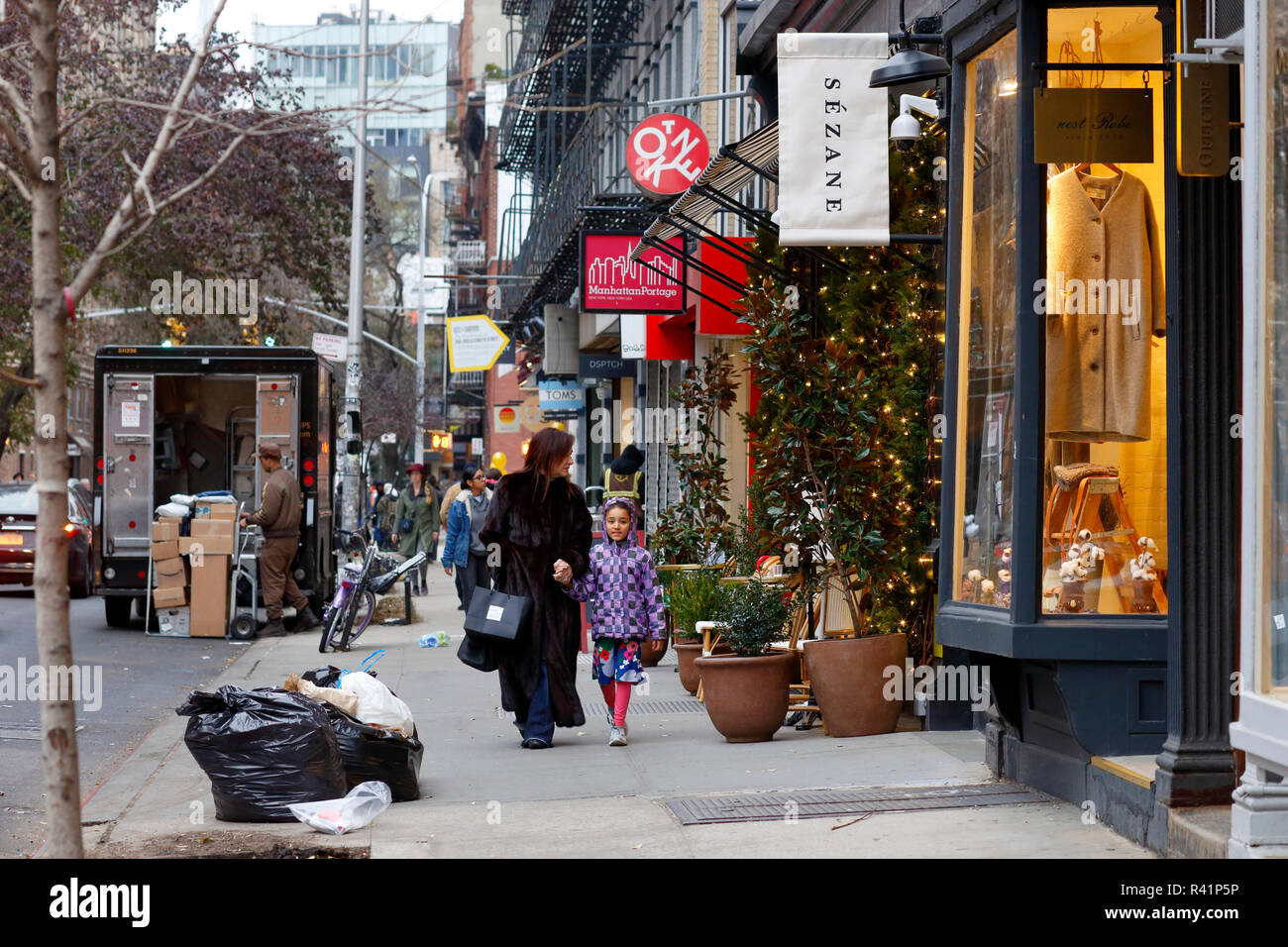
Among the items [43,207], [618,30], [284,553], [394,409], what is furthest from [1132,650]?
[394,409]

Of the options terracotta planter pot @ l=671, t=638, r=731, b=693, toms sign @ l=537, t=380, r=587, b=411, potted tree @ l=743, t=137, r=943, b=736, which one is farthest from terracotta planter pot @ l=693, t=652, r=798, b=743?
toms sign @ l=537, t=380, r=587, b=411

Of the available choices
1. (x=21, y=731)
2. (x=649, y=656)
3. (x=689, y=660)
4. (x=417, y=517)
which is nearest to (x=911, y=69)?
(x=689, y=660)

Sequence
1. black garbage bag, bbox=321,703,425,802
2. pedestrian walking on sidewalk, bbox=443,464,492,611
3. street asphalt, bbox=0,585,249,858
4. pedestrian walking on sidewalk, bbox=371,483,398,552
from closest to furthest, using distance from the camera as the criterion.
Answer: black garbage bag, bbox=321,703,425,802, street asphalt, bbox=0,585,249,858, pedestrian walking on sidewalk, bbox=443,464,492,611, pedestrian walking on sidewalk, bbox=371,483,398,552

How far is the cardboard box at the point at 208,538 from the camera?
1672 centimetres

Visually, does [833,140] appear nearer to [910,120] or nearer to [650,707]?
[910,120]

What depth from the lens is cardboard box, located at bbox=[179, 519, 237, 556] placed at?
16.7 metres

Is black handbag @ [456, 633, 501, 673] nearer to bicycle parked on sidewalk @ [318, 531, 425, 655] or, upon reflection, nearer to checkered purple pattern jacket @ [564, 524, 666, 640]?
checkered purple pattern jacket @ [564, 524, 666, 640]

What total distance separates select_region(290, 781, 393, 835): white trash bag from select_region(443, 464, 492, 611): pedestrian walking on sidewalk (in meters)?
8.15

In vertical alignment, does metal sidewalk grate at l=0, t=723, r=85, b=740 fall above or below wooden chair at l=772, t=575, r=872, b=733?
below

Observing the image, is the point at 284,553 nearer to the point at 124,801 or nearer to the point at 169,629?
the point at 169,629

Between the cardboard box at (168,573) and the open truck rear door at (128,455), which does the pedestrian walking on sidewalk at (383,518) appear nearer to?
the open truck rear door at (128,455)

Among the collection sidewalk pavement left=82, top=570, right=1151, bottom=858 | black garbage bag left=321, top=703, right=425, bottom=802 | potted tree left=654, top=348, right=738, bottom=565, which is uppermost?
potted tree left=654, top=348, right=738, bottom=565

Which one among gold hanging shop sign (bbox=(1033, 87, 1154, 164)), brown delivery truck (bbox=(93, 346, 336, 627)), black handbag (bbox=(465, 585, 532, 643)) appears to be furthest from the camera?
brown delivery truck (bbox=(93, 346, 336, 627))

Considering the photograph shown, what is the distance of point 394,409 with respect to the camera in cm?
6431
